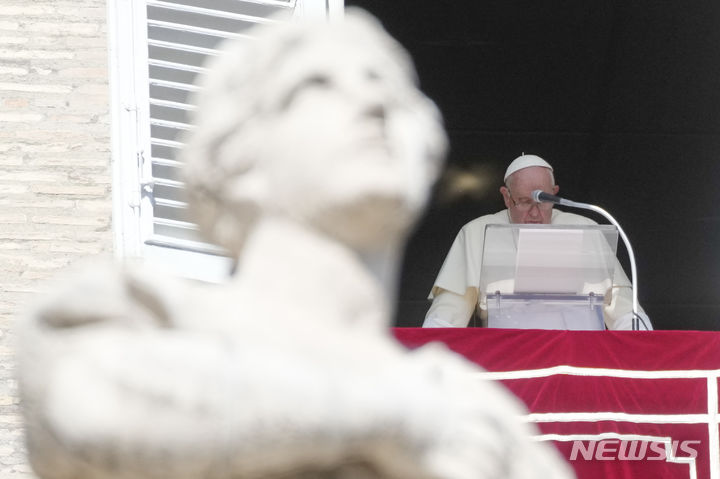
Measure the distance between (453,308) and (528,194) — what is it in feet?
2.06

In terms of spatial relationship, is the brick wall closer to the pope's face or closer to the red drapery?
the red drapery

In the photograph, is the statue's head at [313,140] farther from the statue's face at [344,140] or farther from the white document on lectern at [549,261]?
the white document on lectern at [549,261]

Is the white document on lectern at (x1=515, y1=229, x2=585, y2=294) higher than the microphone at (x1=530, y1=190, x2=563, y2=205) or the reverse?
the reverse

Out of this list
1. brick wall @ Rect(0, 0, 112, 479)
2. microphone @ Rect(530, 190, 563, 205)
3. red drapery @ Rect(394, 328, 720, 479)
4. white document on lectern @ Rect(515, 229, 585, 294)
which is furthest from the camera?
microphone @ Rect(530, 190, 563, 205)

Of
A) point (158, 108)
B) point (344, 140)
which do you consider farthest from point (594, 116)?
point (344, 140)

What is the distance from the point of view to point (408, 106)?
130 centimetres

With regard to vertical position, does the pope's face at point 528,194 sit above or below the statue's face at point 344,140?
above

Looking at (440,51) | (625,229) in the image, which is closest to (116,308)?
(440,51)

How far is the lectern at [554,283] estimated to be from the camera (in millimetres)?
5652

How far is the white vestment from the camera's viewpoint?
21.5 ft

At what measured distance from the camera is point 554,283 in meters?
5.71

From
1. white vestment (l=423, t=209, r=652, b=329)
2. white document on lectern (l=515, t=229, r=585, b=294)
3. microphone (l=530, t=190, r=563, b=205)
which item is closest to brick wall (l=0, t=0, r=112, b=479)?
white document on lectern (l=515, t=229, r=585, b=294)

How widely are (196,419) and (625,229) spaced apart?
7.73m

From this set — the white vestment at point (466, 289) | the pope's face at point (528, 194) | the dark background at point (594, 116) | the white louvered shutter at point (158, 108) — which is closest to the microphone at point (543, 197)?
the pope's face at point (528, 194)
